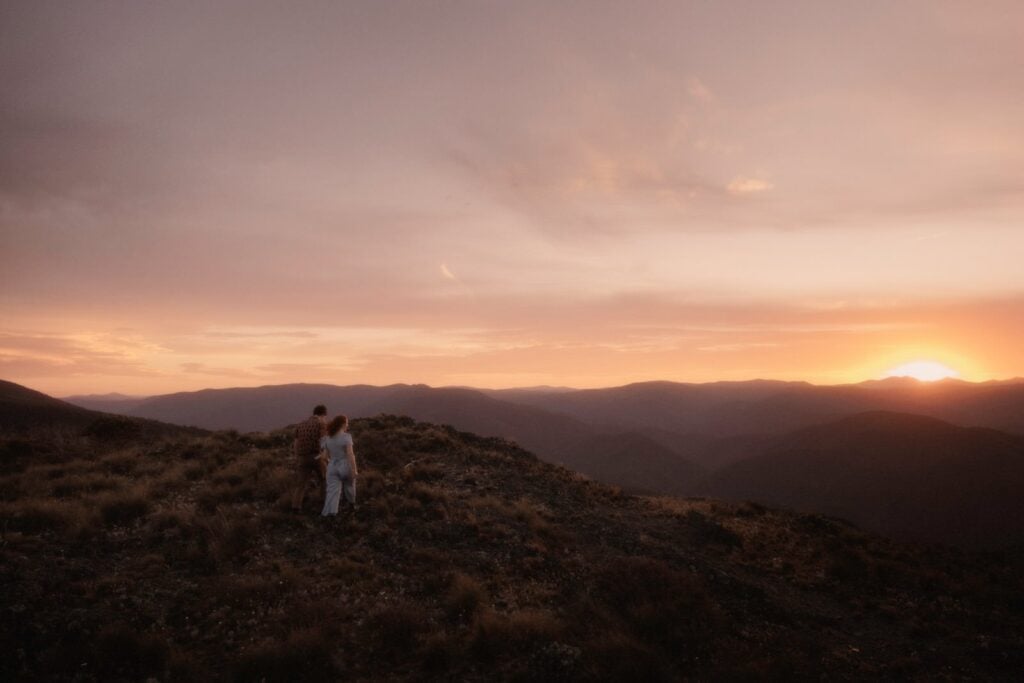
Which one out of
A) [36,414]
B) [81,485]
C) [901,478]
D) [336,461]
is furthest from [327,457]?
[901,478]

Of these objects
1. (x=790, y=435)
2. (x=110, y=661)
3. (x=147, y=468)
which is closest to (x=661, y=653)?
(x=110, y=661)

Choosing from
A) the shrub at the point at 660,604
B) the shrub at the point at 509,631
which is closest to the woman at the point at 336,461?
the shrub at the point at 509,631

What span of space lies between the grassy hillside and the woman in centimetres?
58

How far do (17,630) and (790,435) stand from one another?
17114cm

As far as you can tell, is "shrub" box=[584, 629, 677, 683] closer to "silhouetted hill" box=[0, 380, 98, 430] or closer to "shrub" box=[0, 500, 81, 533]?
"shrub" box=[0, 500, 81, 533]

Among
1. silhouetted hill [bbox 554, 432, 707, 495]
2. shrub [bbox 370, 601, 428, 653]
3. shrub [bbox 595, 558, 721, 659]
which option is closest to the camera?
shrub [bbox 370, 601, 428, 653]

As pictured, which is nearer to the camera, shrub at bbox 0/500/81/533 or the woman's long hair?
shrub at bbox 0/500/81/533

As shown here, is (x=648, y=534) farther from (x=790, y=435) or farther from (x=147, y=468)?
(x=790, y=435)

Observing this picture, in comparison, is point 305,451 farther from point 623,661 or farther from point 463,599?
point 623,661

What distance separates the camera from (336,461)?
39.6ft

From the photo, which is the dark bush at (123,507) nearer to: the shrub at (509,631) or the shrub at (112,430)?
the shrub at (509,631)

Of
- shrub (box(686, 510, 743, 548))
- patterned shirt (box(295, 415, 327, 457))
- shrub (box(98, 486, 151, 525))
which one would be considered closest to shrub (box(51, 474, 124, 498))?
shrub (box(98, 486, 151, 525))

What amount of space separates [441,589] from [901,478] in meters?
116

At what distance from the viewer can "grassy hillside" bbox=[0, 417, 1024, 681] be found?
23.1 feet
